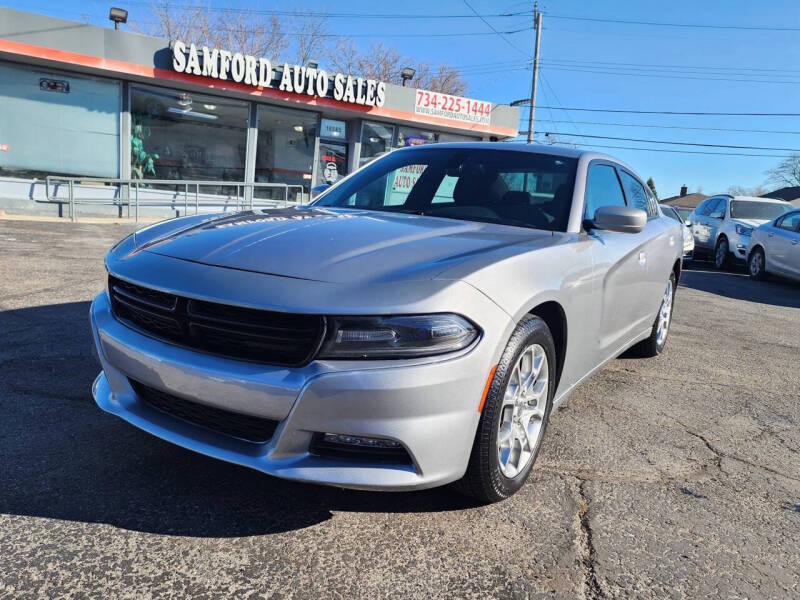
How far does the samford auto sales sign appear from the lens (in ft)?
46.7

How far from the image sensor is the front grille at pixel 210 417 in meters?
2.20

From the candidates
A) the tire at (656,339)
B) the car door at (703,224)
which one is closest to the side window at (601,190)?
the tire at (656,339)

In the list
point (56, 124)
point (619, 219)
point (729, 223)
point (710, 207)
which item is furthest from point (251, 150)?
point (619, 219)

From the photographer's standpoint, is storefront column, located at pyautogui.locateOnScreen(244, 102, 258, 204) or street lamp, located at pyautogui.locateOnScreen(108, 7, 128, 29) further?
storefront column, located at pyautogui.locateOnScreen(244, 102, 258, 204)

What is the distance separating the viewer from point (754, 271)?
11930mm

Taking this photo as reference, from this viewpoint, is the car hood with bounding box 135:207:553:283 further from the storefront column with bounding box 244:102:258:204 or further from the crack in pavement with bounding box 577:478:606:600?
the storefront column with bounding box 244:102:258:204

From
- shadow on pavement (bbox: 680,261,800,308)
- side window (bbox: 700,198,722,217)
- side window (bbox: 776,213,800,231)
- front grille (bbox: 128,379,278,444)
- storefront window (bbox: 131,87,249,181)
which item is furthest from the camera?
storefront window (bbox: 131,87,249,181)

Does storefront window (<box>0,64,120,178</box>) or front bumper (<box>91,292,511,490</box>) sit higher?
storefront window (<box>0,64,120,178</box>)

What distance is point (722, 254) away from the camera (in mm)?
13719

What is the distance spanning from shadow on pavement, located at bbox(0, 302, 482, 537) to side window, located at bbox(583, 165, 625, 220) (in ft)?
6.11

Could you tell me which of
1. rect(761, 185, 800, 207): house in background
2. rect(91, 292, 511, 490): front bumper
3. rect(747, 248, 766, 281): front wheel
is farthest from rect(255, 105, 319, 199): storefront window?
rect(761, 185, 800, 207): house in background

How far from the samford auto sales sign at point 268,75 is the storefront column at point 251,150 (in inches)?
48.8

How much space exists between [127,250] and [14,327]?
2459 millimetres

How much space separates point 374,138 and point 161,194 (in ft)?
21.2
